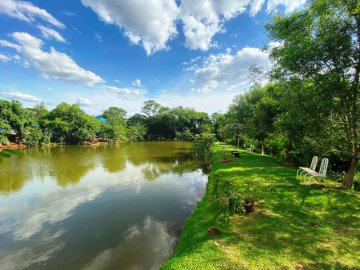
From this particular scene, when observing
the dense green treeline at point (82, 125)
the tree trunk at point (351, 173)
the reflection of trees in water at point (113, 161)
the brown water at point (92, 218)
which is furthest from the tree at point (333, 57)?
the dense green treeline at point (82, 125)

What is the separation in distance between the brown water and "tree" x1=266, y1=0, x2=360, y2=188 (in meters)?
6.78

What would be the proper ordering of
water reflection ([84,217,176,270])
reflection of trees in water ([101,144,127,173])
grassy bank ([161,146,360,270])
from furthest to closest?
reflection of trees in water ([101,144,127,173]), water reflection ([84,217,176,270]), grassy bank ([161,146,360,270])

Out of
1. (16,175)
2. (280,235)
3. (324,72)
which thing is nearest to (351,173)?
(324,72)

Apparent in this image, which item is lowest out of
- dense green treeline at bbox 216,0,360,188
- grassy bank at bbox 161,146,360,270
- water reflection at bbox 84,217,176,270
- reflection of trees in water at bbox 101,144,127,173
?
reflection of trees in water at bbox 101,144,127,173

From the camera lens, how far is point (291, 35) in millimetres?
7746

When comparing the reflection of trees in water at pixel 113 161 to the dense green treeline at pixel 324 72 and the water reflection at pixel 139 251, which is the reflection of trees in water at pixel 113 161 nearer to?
the water reflection at pixel 139 251

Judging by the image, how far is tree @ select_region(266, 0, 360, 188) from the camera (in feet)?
21.9

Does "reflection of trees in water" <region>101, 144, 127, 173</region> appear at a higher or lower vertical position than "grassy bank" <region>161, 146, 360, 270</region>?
lower

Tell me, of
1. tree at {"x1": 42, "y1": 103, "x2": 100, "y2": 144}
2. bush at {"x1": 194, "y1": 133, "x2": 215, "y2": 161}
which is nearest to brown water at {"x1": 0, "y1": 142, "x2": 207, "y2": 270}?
bush at {"x1": 194, "y1": 133, "x2": 215, "y2": 161}

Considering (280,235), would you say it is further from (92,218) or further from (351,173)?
(92,218)

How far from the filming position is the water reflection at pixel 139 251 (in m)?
5.46

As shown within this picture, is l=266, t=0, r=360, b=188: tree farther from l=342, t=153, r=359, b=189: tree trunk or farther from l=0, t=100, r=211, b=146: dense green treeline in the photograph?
l=0, t=100, r=211, b=146: dense green treeline

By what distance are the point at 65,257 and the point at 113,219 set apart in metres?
2.38

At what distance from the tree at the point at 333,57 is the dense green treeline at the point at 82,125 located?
37.5m
